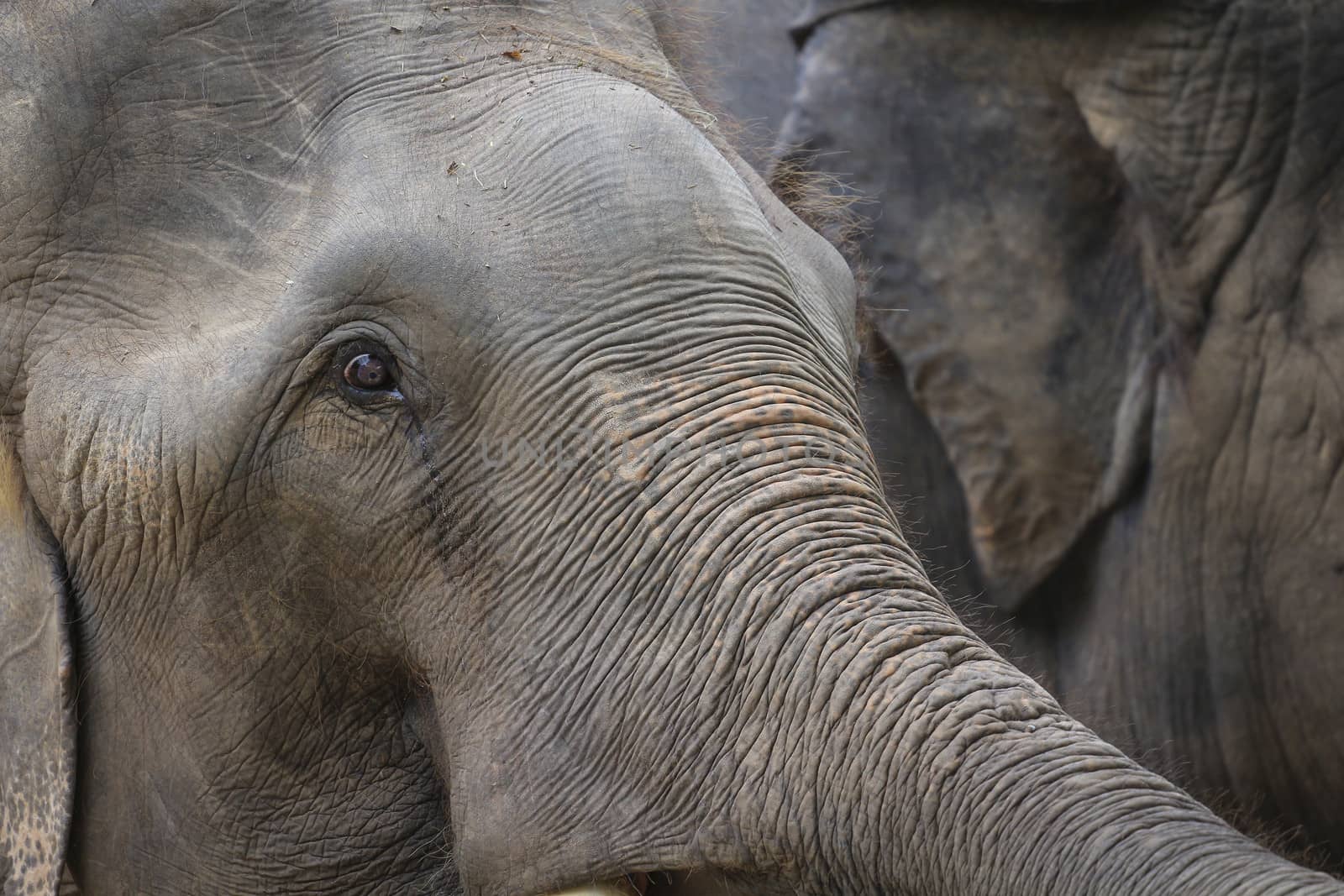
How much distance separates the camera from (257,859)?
89.4 inches

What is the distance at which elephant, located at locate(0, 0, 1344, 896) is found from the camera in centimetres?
188

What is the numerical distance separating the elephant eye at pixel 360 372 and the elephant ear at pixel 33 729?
505 millimetres

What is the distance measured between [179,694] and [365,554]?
0.36 m

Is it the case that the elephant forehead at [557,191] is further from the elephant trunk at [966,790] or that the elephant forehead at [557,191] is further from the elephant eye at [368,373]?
the elephant trunk at [966,790]

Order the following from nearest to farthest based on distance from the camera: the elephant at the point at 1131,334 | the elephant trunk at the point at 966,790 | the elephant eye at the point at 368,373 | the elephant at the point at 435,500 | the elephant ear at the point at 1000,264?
the elephant trunk at the point at 966,790, the elephant at the point at 435,500, the elephant eye at the point at 368,373, the elephant at the point at 1131,334, the elephant ear at the point at 1000,264

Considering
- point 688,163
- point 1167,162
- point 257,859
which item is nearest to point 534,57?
point 688,163

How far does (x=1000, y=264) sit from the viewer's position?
3.86 meters

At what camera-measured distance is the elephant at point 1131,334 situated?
355 cm

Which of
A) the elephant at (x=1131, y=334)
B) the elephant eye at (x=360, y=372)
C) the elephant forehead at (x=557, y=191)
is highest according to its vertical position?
the elephant forehead at (x=557, y=191)

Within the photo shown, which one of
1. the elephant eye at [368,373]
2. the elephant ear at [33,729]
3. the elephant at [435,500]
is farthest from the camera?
the elephant ear at [33,729]

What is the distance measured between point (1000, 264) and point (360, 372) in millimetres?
2126

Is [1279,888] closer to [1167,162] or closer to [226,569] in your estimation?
[226,569]

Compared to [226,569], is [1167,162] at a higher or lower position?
lower

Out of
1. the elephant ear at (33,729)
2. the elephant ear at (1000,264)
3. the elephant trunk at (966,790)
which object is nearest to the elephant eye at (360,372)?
the elephant ear at (33,729)
